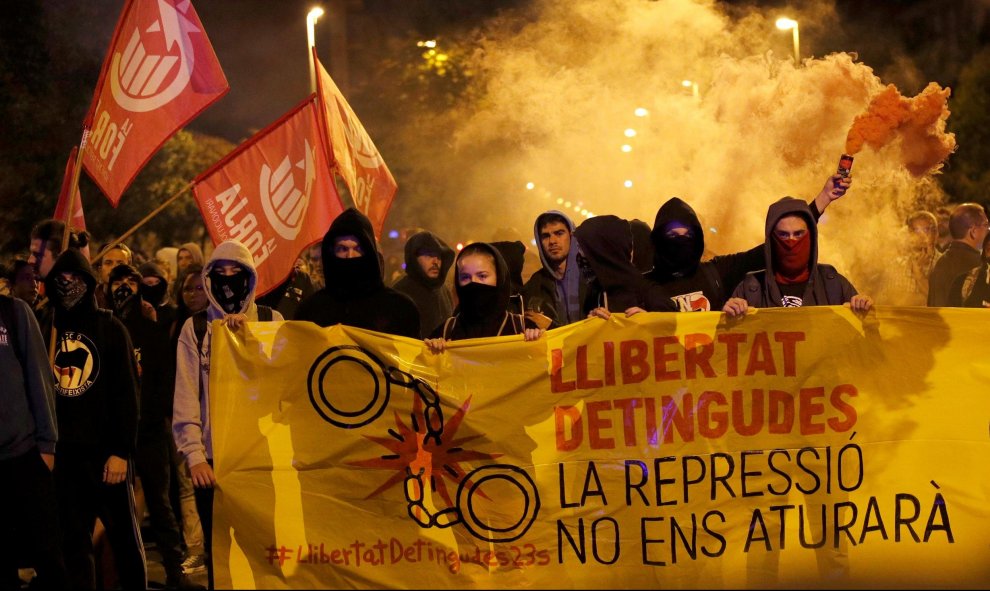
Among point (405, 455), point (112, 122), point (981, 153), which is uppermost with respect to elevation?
point (981, 153)

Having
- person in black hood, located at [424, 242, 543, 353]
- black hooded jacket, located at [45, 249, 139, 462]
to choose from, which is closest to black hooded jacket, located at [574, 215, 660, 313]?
person in black hood, located at [424, 242, 543, 353]

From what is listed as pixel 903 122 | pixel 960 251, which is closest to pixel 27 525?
pixel 903 122

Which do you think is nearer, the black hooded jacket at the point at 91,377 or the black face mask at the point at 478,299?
the black face mask at the point at 478,299

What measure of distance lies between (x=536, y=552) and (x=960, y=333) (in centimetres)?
222

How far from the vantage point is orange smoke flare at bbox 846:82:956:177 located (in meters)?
6.96

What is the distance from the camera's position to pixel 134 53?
26.4 ft

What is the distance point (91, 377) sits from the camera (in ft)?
18.7

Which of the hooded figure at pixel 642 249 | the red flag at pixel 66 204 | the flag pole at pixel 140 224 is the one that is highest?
the red flag at pixel 66 204

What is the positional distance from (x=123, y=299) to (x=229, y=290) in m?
2.44

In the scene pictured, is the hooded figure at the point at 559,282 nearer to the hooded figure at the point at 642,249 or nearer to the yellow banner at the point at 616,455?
the hooded figure at the point at 642,249

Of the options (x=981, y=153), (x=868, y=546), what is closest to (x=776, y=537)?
(x=868, y=546)

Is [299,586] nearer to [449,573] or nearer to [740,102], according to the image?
[449,573]

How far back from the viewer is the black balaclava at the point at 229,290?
5.55 meters

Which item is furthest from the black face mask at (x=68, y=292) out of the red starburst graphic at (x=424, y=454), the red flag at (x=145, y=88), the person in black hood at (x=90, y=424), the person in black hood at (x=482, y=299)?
the red flag at (x=145, y=88)
